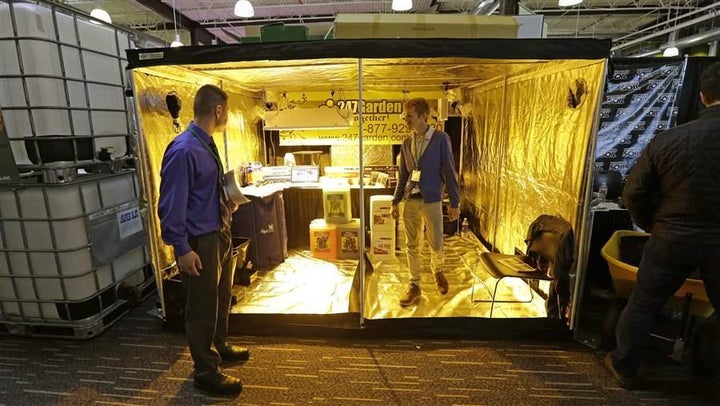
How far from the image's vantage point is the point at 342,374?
2.19 m

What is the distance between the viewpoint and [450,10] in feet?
22.5

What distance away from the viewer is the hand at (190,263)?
1767 mm

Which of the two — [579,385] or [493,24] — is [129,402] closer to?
[579,385]

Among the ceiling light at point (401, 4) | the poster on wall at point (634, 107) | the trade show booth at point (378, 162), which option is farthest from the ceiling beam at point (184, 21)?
the poster on wall at point (634, 107)

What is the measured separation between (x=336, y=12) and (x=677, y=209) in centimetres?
651

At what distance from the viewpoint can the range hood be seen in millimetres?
4258

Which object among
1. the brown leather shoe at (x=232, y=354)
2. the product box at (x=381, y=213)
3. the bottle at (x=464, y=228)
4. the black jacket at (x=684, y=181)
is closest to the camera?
the black jacket at (x=684, y=181)

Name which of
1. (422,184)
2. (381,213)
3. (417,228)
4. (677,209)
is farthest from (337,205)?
(677,209)

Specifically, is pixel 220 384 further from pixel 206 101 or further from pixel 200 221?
pixel 206 101

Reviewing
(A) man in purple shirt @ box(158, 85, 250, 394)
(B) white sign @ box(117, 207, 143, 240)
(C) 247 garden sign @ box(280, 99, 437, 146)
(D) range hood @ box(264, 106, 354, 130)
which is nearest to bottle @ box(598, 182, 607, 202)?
(C) 247 garden sign @ box(280, 99, 437, 146)

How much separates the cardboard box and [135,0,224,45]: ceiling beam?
15.2ft

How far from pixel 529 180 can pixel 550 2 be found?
515 centimetres

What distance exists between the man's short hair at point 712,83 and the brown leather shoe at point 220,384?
2.75 m

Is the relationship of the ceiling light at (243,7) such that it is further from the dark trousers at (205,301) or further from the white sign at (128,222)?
the dark trousers at (205,301)
